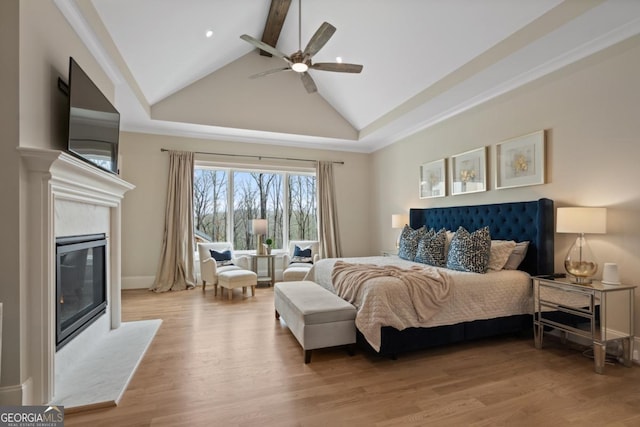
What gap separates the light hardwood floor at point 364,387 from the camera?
1.96 metres

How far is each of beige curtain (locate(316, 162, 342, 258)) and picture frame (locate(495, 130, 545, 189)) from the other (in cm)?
334

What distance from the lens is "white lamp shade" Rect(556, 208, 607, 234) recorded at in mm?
2734

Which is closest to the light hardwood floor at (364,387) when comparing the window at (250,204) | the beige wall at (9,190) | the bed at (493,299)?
the bed at (493,299)

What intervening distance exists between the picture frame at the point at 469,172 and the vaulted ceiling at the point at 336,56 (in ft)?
2.25

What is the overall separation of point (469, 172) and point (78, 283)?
4.69 meters

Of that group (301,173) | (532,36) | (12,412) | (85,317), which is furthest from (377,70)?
(12,412)

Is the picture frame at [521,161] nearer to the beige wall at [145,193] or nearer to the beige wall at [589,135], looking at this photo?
the beige wall at [589,135]

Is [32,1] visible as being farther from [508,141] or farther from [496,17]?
[508,141]

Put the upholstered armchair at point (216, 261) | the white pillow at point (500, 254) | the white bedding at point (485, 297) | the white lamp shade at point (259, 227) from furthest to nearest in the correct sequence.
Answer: the white lamp shade at point (259, 227) → the upholstered armchair at point (216, 261) → the white pillow at point (500, 254) → the white bedding at point (485, 297)

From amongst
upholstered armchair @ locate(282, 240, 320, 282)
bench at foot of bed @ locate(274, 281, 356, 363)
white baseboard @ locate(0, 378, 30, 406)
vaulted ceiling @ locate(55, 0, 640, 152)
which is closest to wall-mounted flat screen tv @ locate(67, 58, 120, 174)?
vaulted ceiling @ locate(55, 0, 640, 152)

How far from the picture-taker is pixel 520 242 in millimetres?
3594

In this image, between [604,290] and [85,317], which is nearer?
[604,290]

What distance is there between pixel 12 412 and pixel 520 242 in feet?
14.7

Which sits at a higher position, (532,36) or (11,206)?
(532,36)
